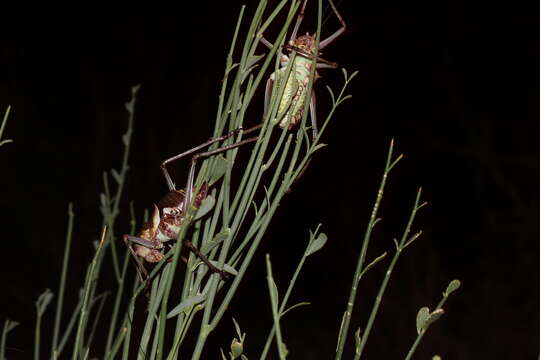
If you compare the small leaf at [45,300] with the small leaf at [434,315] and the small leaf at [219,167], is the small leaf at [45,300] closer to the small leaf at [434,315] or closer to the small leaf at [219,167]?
the small leaf at [219,167]

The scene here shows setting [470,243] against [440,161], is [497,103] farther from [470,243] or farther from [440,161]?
[470,243]

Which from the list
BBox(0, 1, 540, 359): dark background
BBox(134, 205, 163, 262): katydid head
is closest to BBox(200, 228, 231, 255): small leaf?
BBox(134, 205, 163, 262): katydid head

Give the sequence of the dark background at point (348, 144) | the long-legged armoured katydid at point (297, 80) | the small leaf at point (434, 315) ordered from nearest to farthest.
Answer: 1. the small leaf at point (434, 315)
2. the long-legged armoured katydid at point (297, 80)
3. the dark background at point (348, 144)

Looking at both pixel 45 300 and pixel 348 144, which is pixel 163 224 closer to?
pixel 45 300

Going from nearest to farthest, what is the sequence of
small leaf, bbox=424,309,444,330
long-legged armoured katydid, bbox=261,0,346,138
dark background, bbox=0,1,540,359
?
small leaf, bbox=424,309,444,330 → long-legged armoured katydid, bbox=261,0,346,138 → dark background, bbox=0,1,540,359

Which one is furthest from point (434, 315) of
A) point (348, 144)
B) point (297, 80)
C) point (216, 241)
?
point (348, 144)

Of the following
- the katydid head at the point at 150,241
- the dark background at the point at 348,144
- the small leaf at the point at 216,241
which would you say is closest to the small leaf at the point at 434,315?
the small leaf at the point at 216,241

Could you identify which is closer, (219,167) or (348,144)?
(219,167)

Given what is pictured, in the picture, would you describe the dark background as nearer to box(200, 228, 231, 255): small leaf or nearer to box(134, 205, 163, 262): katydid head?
box(134, 205, 163, 262): katydid head
